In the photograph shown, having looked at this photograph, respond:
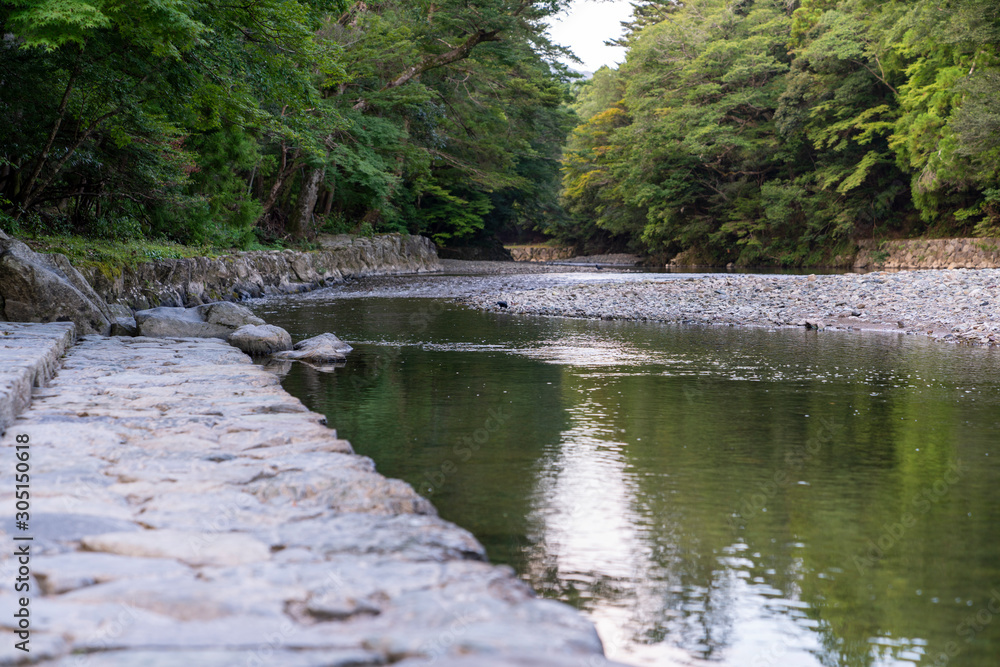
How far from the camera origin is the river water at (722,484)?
247 centimetres

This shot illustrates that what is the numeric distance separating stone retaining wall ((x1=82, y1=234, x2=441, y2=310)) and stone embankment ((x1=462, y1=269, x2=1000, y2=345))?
4362 millimetres

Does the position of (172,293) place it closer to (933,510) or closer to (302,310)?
(302,310)

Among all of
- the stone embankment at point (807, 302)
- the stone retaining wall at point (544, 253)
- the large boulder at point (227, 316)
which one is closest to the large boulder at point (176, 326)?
the large boulder at point (227, 316)

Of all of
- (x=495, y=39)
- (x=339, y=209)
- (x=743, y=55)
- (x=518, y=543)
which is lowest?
(x=518, y=543)

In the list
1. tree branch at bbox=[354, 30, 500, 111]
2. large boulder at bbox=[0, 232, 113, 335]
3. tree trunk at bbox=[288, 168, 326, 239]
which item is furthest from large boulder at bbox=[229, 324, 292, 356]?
Answer: tree trunk at bbox=[288, 168, 326, 239]

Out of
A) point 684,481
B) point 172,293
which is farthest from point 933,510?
point 172,293

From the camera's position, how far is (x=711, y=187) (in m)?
35.5

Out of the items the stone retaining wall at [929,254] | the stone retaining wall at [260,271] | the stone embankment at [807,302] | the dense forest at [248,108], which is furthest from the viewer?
the stone retaining wall at [929,254]

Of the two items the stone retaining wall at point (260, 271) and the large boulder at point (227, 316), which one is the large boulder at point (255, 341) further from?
the stone retaining wall at point (260, 271)

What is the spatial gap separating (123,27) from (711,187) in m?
30.8

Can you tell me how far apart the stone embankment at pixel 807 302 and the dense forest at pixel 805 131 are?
10340 millimetres

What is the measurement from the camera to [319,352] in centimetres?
792

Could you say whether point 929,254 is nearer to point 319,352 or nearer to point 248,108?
point 248,108

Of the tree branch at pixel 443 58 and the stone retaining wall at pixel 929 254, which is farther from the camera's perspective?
the stone retaining wall at pixel 929 254
